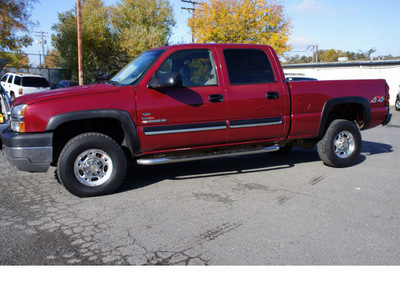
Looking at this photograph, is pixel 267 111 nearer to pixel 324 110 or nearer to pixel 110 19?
pixel 324 110

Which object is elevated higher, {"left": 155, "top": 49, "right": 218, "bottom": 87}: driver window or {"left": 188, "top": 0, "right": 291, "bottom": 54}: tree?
{"left": 188, "top": 0, "right": 291, "bottom": 54}: tree

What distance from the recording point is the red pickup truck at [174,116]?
4.35 meters

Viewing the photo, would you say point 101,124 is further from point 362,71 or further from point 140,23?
point 362,71

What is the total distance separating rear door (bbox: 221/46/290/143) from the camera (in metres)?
5.15

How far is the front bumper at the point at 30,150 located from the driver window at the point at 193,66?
180cm

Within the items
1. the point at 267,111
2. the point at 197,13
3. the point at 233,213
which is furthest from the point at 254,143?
the point at 197,13

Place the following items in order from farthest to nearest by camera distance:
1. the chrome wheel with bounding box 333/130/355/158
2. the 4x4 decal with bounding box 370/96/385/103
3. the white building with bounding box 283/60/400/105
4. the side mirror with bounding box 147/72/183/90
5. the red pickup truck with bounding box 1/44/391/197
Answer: the white building with bounding box 283/60/400/105
the 4x4 decal with bounding box 370/96/385/103
the chrome wheel with bounding box 333/130/355/158
the side mirror with bounding box 147/72/183/90
the red pickup truck with bounding box 1/44/391/197

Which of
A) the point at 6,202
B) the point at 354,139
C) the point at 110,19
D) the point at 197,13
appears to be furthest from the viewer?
the point at 110,19

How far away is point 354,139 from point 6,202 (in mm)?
5519

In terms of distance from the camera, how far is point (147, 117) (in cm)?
464

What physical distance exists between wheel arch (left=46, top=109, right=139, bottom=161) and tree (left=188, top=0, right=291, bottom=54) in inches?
554

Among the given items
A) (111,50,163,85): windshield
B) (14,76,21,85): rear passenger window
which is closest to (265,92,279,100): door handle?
(111,50,163,85): windshield

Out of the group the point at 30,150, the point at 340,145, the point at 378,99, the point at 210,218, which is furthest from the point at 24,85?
the point at 210,218

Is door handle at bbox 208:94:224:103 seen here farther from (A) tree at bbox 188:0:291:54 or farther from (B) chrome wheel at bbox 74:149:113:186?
(A) tree at bbox 188:0:291:54
